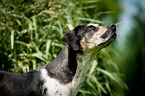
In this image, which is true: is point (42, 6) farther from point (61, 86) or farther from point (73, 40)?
point (61, 86)

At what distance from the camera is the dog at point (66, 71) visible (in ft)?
6.03

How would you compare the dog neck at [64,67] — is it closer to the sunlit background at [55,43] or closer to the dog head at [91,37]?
the dog head at [91,37]

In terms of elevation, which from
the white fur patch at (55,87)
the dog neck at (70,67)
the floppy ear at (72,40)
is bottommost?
the white fur patch at (55,87)

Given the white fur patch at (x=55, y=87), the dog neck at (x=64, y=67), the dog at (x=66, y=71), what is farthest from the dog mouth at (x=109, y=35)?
the white fur patch at (x=55, y=87)

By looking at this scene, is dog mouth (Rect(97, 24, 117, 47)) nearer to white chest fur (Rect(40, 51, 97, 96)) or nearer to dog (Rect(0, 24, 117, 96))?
dog (Rect(0, 24, 117, 96))

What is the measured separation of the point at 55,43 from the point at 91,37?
4.45 feet

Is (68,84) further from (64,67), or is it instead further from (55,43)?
(55,43)

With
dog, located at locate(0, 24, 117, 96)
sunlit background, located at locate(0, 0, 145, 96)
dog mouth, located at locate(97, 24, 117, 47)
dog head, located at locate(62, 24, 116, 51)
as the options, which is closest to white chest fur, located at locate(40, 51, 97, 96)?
dog, located at locate(0, 24, 117, 96)

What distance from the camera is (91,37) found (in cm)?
196

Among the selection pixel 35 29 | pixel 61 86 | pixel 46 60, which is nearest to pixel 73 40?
pixel 61 86

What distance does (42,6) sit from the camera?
362cm

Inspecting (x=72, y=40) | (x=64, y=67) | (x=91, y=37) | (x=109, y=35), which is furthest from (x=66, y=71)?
(x=109, y=35)

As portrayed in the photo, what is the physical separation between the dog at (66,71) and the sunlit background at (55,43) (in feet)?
3.11

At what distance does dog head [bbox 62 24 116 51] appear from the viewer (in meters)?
1.90
